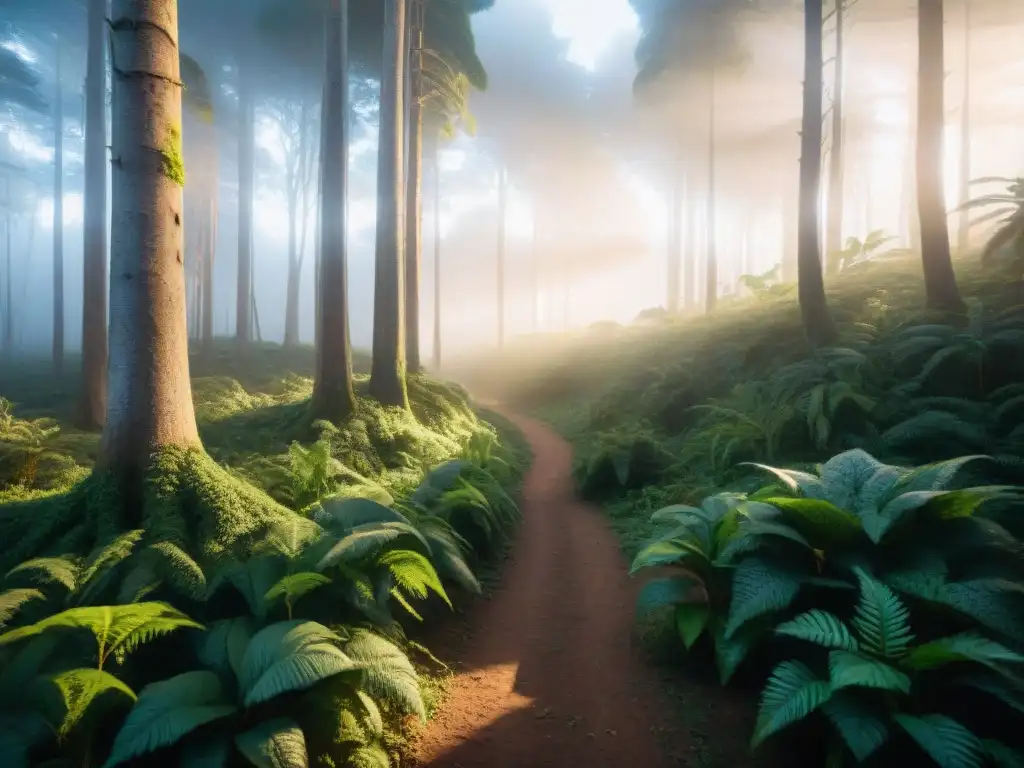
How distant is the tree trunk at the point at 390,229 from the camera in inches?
419

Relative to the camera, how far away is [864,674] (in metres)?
2.52

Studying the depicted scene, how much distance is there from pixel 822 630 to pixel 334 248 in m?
9.71

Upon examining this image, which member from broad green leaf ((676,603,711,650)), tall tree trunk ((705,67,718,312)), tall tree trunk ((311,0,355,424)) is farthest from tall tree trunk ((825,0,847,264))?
broad green leaf ((676,603,711,650))

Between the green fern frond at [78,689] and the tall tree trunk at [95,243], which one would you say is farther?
the tall tree trunk at [95,243]

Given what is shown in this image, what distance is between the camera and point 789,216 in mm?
32188

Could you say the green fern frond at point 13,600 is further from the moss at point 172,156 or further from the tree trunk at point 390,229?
the tree trunk at point 390,229

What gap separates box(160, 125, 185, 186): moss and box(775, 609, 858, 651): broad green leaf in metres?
5.75

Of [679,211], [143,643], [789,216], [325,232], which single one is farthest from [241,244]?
[789,216]

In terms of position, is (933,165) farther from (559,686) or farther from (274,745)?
(274,745)

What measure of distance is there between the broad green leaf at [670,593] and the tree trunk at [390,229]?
7.62 meters

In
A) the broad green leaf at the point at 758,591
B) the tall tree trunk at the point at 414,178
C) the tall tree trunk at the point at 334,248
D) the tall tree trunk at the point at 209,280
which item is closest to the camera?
the broad green leaf at the point at 758,591

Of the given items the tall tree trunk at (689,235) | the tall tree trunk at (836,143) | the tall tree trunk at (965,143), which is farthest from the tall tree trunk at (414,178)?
the tall tree trunk at (689,235)

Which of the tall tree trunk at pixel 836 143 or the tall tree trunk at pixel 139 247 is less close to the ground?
the tall tree trunk at pixel 836 143

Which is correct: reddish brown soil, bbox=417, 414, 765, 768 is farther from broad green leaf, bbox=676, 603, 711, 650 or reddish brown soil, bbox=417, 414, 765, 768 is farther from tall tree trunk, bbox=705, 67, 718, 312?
tall tree trunk, bbox=705, 67, 718, 312
